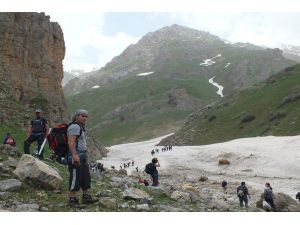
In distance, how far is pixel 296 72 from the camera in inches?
4712

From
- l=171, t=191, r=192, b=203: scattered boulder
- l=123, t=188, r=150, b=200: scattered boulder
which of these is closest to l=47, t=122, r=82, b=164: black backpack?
l=123, t=188, r=150, b=200: scattered boulder

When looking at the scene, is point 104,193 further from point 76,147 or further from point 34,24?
point 34,24

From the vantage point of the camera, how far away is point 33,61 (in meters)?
61.4

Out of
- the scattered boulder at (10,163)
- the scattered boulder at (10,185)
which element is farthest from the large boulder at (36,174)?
the scattered boulder at (10,163)

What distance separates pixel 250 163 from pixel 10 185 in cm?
5072

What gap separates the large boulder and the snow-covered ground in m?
28.7

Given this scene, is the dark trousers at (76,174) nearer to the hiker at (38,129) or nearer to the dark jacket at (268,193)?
the hiker at (38,129)

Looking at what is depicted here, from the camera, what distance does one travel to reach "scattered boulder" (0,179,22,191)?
43.6ft

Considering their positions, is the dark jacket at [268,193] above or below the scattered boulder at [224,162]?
below

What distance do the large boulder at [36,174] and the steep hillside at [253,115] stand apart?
69.9m

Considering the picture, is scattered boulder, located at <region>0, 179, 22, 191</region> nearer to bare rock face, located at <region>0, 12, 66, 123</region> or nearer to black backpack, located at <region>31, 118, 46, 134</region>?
black backpack, located at <region>31, 118, 46, 134</region>

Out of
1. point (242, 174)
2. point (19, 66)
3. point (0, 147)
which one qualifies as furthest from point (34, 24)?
point (0, 147)

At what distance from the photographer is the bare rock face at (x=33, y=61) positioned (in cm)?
5256

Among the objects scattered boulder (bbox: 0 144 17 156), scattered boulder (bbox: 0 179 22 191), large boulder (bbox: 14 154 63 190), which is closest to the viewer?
scattered boulder (bbox: 0 179 22 191)
